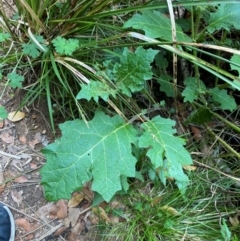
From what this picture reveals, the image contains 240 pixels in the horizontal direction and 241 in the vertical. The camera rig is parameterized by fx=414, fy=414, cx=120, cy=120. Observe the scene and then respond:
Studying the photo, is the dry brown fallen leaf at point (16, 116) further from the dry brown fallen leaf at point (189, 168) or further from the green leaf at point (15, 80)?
the dry brown fallen leaf at point (189, 168)

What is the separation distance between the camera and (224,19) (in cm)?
153

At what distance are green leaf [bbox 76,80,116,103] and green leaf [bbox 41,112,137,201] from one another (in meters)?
0.14

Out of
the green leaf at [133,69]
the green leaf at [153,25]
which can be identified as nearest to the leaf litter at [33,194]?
the green leaf at [133,69]

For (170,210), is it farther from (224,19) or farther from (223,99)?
A: (224,19)

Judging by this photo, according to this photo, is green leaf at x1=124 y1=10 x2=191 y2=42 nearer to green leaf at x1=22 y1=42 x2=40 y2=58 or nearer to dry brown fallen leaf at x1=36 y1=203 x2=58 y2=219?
green leaf at x1=22 y1=42 x2=40 y2=58

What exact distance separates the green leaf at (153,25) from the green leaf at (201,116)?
0.29 meters

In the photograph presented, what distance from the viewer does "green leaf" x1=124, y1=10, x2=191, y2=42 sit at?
145 centimetres

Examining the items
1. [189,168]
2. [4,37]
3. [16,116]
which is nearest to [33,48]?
[4,37]

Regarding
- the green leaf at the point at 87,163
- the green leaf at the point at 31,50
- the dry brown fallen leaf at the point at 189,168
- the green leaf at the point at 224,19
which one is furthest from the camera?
the dry brown fallen leaf at the point at 189,168

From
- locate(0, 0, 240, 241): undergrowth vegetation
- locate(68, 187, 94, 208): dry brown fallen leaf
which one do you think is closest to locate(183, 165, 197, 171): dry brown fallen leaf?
locate(0, 0, 240, 241): undergrowth vegetation

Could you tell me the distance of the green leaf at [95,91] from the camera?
1410 mm

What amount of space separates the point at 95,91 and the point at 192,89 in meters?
0.45

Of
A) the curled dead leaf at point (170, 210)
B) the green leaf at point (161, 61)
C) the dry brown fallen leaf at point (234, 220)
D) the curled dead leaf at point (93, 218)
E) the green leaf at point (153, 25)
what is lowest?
the dry brown fallen leaf at point (234, 220)

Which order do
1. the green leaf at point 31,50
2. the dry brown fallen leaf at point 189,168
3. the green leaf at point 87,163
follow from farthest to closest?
the dry brown fallen leaf at point 189,168 → the green leaf at point 31,50 → the green leaf at point 87,163
